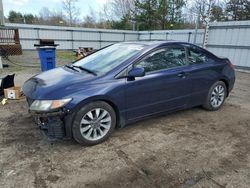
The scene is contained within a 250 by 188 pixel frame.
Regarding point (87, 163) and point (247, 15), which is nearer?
point (87, 163)

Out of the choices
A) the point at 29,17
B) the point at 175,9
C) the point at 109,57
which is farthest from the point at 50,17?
the point at 109,57

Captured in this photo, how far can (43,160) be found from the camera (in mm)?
2924

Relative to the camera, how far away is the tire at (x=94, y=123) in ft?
10.2

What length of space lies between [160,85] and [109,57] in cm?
101

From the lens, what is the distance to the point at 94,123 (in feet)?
10.7

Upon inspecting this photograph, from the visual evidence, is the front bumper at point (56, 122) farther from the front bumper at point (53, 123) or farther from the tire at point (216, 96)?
the tire at point (216, 96)

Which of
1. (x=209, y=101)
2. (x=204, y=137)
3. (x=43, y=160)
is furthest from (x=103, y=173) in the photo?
(x=209, y=101)

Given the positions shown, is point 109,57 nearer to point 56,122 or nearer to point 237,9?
point 56,122

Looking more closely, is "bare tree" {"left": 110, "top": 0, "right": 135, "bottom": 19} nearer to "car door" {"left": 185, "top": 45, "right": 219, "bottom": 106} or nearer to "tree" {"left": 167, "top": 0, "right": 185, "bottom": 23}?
"tree" {"left": 167, "top": 0, "right": 185, "bottom": 23}

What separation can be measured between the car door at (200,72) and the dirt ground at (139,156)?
1.62ft

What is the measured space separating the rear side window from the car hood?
2.01 meters

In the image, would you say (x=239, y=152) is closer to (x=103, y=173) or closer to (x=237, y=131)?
(x=237, y=131)

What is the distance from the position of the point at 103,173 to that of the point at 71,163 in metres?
0.47

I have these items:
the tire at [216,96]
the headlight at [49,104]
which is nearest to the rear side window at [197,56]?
the tire at [216,96]
